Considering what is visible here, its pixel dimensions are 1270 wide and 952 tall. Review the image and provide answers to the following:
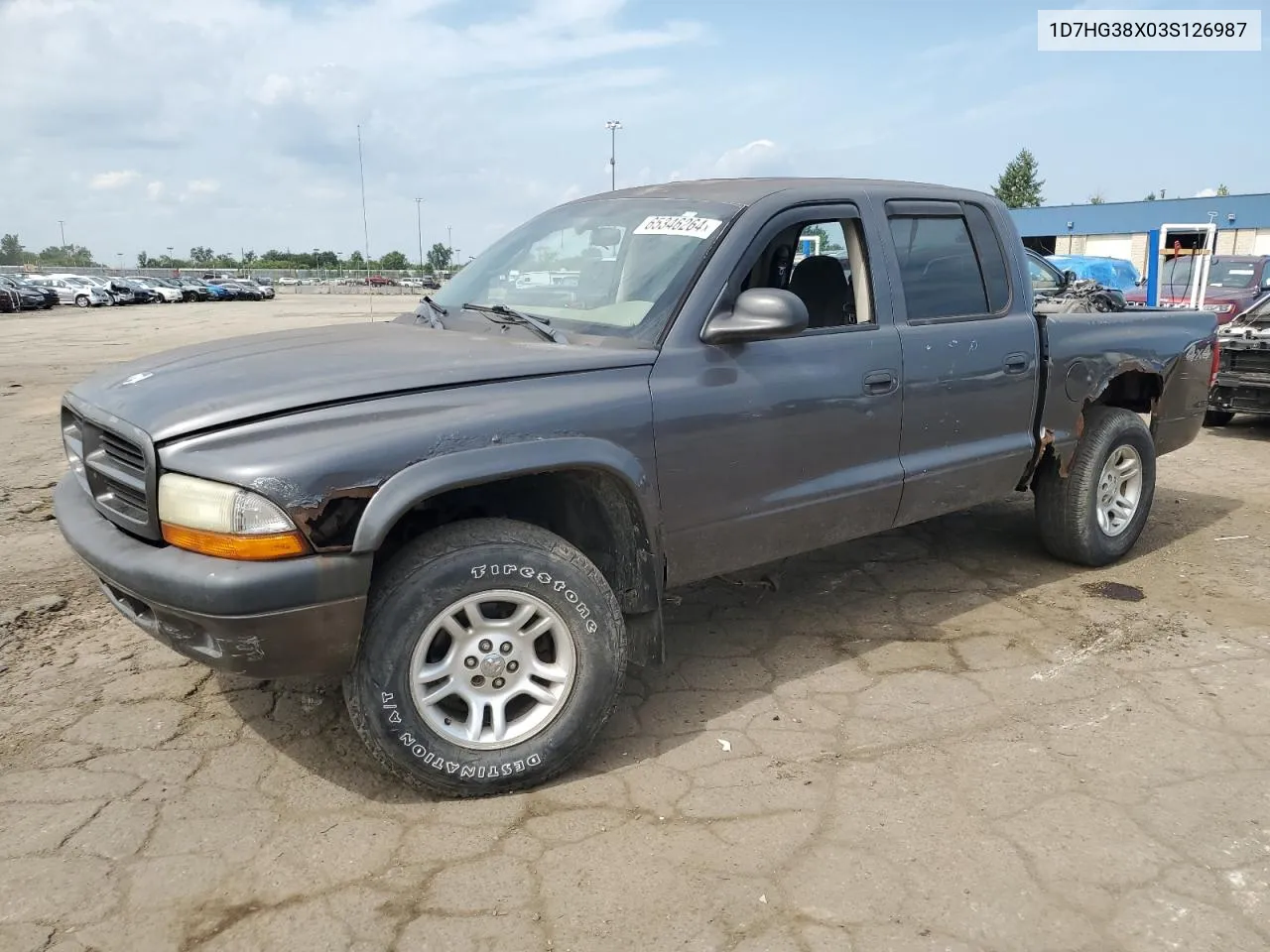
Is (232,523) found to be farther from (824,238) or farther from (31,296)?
(31,296)

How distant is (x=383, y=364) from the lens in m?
2.86

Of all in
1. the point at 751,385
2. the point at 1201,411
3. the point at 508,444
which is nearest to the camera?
the point at 508,444

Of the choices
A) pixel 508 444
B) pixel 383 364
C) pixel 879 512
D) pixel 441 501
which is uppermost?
pixel 383 364

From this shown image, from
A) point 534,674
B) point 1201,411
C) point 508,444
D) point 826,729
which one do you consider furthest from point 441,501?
point 1201,411

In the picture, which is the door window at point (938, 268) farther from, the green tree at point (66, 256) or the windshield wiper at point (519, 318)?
the green tree at point (66, 256)

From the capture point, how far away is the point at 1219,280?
14.5m

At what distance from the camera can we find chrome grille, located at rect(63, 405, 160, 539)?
2.59 metres

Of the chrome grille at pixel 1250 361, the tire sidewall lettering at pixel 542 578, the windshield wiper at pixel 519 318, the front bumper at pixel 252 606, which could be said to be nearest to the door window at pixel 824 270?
the windshield wiper at pixel 519 318

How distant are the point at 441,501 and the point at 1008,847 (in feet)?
6.33

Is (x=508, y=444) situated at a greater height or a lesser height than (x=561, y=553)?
greater

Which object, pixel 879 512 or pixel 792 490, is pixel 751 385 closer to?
pixel 792 490

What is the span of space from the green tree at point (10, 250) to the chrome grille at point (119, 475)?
446 ft

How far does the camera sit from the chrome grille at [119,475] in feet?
8.50

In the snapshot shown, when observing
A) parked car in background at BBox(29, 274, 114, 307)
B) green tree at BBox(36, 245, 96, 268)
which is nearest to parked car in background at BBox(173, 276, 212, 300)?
parked car in background at BBox(29, 274, 114, 307)
